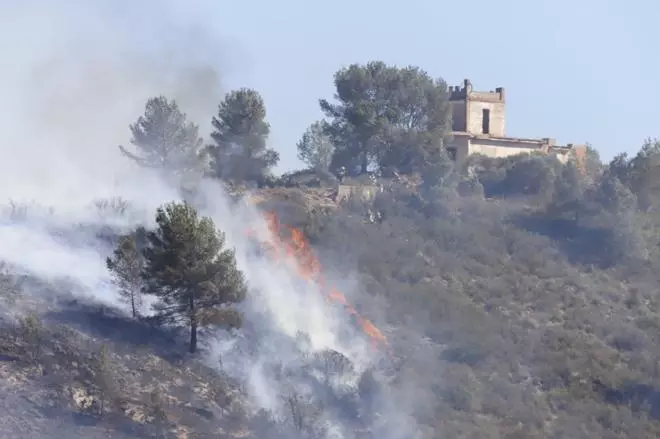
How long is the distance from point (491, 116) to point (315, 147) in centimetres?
1389

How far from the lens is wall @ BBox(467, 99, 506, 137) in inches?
3206

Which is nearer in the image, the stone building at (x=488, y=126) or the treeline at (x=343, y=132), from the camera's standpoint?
the treeline at (x=343, y=132)

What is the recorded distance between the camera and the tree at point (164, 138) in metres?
73.1

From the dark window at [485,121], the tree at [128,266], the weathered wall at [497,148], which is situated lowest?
the tree at [128,266]

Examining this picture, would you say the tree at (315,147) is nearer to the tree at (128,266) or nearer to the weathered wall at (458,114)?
the weathered wall at (458,114)

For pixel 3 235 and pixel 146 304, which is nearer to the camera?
pixel 146 304

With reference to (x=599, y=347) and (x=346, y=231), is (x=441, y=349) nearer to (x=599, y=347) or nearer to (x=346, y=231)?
(x=599, y=347)

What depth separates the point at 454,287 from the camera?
5959 centimetres

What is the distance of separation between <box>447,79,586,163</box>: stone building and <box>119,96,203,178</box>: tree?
18.2m

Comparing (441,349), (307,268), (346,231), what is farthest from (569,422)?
(346,231)

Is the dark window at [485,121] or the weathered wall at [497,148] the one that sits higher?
the dark window at [485,121]

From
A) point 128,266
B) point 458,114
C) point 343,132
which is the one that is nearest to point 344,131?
point 343,132

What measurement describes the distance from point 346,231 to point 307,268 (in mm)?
6358

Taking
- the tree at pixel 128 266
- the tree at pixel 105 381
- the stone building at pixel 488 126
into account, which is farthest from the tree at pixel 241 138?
the tree at pixel 105 381
